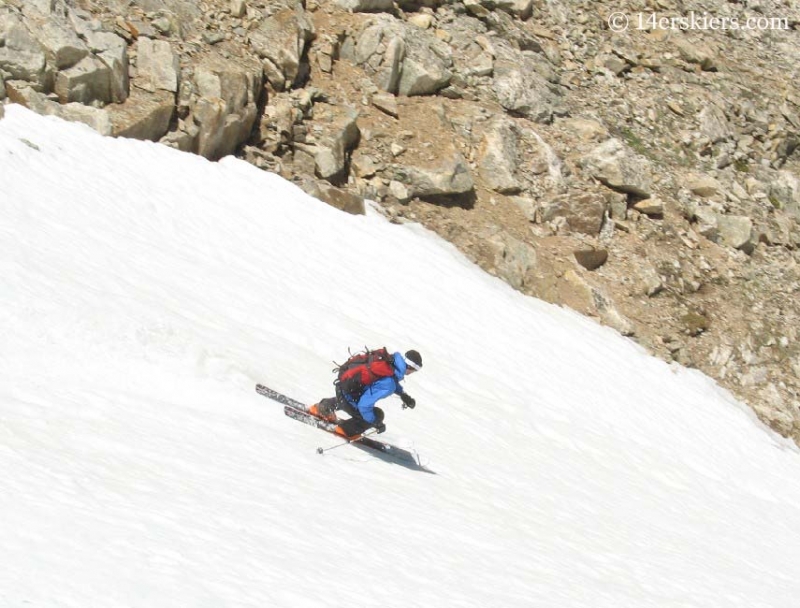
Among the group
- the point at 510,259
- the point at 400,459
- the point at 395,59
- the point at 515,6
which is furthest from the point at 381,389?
the point at 515,6

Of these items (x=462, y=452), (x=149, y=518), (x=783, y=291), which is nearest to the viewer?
(x=149, y=518)

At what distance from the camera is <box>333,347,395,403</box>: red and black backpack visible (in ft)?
39.2

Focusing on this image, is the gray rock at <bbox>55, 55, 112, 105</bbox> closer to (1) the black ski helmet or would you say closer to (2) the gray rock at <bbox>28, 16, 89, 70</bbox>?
(2) the gray rock at <bbox>28, 16, 89, 70</bbox>

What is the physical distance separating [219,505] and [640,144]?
28511mm

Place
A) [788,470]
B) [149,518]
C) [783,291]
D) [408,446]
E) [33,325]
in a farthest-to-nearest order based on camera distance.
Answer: [783,291]
[788,470]
[408,446]
[33,325]
[149,518]

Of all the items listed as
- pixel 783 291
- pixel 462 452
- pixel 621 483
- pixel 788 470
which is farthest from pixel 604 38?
pixel 462 452

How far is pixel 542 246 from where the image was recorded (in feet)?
90.3

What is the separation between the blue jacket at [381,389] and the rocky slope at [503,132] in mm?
12003

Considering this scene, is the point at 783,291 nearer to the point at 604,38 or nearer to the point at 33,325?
the point at 604,38

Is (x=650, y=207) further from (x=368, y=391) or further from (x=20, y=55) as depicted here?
(x=368, y=391)

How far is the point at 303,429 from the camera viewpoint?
12.5 m

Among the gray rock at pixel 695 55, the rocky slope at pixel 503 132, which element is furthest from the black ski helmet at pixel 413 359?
the gray rock at pixel 695 55

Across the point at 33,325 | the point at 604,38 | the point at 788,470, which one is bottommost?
the point at 788,470

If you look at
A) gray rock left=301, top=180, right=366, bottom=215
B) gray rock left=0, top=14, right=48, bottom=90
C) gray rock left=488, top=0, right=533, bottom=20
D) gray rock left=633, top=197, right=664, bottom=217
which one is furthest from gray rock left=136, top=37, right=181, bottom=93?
gray rock left=633, top=197, right=664, bottom=217
